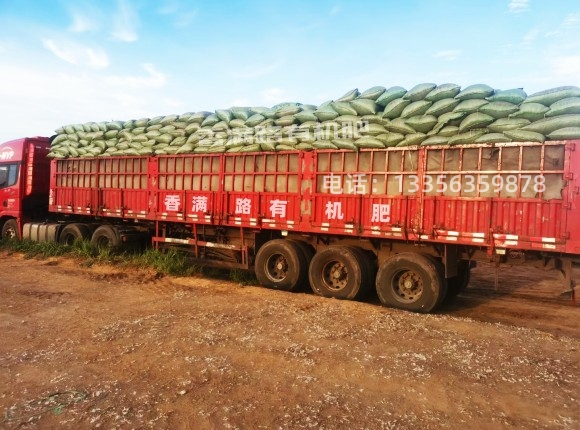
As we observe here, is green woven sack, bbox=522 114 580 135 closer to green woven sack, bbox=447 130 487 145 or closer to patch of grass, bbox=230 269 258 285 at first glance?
green woven sack, bbox=447 130 487 145

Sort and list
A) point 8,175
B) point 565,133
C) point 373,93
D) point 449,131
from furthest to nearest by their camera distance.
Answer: point 8,175, point 373,93, point 449,131, point 565,133

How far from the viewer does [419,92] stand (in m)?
6.27

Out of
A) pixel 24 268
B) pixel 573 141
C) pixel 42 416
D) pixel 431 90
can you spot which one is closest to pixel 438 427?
pixel 42 416

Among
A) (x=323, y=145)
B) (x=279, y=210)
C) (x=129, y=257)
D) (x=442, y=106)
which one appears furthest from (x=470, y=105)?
(x=129, y=257)

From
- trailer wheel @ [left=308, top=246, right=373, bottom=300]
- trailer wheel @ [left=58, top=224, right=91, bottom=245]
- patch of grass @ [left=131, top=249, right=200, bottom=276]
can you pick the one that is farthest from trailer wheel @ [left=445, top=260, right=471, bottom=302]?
trailer wheel @ [left=58, top=224, right=91, bottom=245]

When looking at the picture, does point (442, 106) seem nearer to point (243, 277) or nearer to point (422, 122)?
point (422, 122)

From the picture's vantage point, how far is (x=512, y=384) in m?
3.50

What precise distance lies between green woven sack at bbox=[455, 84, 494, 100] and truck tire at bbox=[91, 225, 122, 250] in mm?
7913

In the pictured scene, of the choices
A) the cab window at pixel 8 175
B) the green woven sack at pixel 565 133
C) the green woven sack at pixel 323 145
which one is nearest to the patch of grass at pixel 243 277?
the green woven sack at pixel 323 145

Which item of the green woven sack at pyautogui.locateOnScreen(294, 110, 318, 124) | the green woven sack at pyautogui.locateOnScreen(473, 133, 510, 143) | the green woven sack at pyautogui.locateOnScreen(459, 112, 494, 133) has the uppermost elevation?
the green woven sack at pyautogui.locateOnScreen(294, 110, 318, 124)

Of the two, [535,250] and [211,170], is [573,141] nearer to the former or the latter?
[535,250]

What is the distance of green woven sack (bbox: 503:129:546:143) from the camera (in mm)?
5273

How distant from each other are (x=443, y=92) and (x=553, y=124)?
1.47 metres

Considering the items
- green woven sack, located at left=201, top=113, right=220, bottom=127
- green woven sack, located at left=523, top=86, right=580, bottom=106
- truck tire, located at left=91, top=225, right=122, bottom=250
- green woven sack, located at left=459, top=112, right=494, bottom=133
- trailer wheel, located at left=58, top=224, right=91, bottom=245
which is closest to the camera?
green woven sack, located at left=523, top=86, right=580, bottom=106
